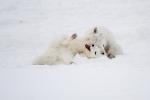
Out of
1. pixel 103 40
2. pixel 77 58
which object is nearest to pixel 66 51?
pixel 77 58

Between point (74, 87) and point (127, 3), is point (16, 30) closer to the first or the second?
point (127, 3)

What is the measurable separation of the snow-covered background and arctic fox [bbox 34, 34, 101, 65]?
5.4 inches

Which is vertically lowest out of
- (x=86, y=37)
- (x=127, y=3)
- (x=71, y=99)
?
(x=71, y=99)

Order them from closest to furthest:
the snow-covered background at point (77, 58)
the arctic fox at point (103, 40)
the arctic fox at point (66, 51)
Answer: the snow-covered background at point (77, 58) < the arctic fox at point (66, 51) < the arctic fox at point (103, 40)

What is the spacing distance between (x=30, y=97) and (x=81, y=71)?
895 mm

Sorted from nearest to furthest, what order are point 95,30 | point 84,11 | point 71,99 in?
point 71,99 → point 95,30 → point 84,11

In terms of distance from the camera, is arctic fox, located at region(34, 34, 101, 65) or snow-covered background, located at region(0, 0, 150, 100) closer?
snow-covered background, located at region(0, 0, 150, 100)

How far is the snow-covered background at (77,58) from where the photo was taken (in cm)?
325

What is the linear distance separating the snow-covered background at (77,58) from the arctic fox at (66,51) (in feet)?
0.45

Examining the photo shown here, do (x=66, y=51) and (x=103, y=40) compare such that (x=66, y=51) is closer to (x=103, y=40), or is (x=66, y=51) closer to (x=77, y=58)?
(x=77, y=58)

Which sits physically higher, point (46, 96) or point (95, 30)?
point (95, 30)

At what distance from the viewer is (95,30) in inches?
211

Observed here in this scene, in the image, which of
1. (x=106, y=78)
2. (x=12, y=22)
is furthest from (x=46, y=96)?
(x=12, y=22)

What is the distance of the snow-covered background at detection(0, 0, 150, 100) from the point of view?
3.25 m
